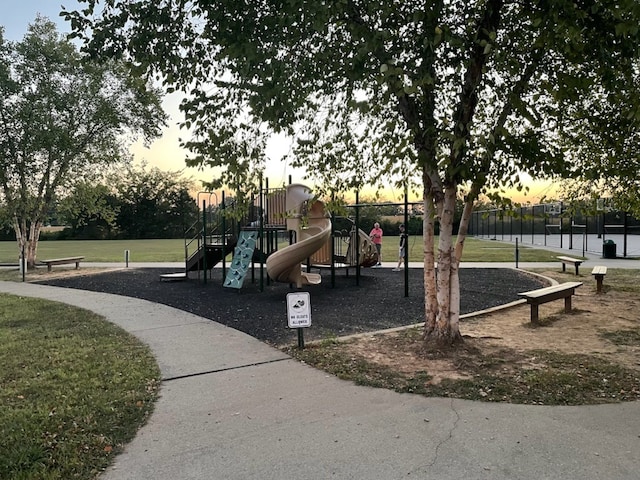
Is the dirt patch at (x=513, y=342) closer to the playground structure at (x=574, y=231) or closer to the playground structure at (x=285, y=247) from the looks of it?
the playground structure at (x=574, y=231)

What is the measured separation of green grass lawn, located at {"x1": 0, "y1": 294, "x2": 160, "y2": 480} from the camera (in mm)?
3455

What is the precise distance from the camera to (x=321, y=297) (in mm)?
11359

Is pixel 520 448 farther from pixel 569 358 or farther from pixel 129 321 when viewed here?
pixel 129 321

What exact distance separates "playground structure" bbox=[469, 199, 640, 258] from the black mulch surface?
268 centimetres

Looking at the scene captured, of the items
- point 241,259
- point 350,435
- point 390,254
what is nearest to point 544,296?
point 350,435

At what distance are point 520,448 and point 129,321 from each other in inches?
270

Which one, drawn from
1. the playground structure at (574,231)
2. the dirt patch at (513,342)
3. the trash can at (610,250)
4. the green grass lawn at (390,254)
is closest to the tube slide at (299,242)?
the dirt patch at (513,342)

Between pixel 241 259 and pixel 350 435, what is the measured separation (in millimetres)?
9651

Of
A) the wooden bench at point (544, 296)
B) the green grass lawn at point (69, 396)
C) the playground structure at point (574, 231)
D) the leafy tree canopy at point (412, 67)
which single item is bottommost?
the green grass lawn at point (69, 396)

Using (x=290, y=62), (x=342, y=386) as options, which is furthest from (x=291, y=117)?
(x=342, y=386)

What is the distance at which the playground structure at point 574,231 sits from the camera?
70.7 feet

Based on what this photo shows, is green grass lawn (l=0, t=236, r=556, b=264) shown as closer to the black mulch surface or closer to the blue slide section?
the black mulch surface

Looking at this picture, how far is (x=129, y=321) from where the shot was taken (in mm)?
8539

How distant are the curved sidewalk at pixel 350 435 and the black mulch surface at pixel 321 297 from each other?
2305 millimetres
